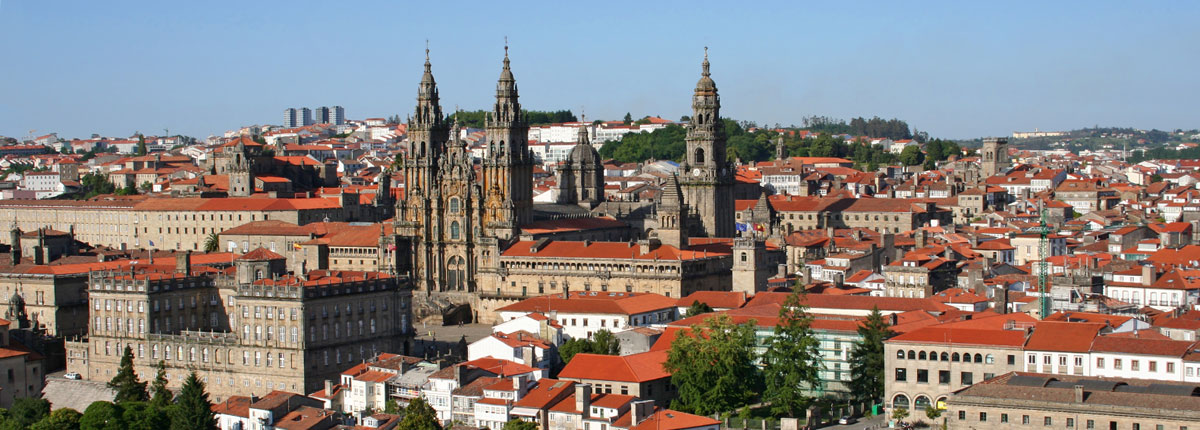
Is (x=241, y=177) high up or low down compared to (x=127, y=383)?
up

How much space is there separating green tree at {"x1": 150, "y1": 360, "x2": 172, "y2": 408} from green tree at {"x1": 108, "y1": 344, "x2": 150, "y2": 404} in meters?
0.57

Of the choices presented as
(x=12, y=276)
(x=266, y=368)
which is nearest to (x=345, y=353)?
(x=266, y=368)

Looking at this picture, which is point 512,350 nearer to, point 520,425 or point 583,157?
point 520,425

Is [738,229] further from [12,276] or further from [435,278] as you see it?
[12,276]

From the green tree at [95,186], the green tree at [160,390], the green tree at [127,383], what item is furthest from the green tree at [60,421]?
the green tree at [95,186]

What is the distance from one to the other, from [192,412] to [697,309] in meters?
24.1

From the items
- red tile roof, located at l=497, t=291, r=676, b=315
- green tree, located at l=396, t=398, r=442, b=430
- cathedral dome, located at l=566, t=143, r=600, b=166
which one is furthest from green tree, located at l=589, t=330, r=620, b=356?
cathedral dome, located at l=566, t=143, r=600, b=166

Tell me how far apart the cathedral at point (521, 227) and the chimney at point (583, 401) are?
23.8 metres

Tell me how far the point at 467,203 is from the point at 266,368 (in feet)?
93.5

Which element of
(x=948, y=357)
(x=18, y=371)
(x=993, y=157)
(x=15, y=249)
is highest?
(x=993, y=157)

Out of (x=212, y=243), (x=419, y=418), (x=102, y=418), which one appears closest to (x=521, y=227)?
(x=212, y=243)

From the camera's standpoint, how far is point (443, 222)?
96.7 metres

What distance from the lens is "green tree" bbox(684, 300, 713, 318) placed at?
75.9 metres

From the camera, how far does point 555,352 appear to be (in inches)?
2813
